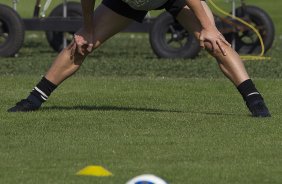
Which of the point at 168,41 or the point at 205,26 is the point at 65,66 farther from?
the point at 168,41

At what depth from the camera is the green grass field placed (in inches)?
310

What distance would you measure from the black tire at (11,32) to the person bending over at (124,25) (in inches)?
303

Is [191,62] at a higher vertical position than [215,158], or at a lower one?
lower

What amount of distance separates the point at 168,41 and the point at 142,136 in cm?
963

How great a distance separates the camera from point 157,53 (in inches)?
730

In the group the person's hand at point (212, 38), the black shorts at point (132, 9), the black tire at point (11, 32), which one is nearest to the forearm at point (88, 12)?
the black shorts at point (132, 9)

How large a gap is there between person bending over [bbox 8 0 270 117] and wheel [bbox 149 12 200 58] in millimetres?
7291

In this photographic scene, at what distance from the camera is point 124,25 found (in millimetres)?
10945

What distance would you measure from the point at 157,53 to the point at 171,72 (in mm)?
2282

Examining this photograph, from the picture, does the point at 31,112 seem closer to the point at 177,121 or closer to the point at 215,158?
the point at 177,121

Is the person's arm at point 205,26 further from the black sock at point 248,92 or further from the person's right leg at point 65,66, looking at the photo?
the person's right leg at point 65,66

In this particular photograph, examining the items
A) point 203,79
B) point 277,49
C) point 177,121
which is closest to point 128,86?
point 203,79

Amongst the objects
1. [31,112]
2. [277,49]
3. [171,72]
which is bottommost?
[277,49]

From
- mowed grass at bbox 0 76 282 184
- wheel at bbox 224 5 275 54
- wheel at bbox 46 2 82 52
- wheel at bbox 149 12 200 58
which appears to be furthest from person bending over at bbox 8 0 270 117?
wheel at bbox 46 2 82 52
